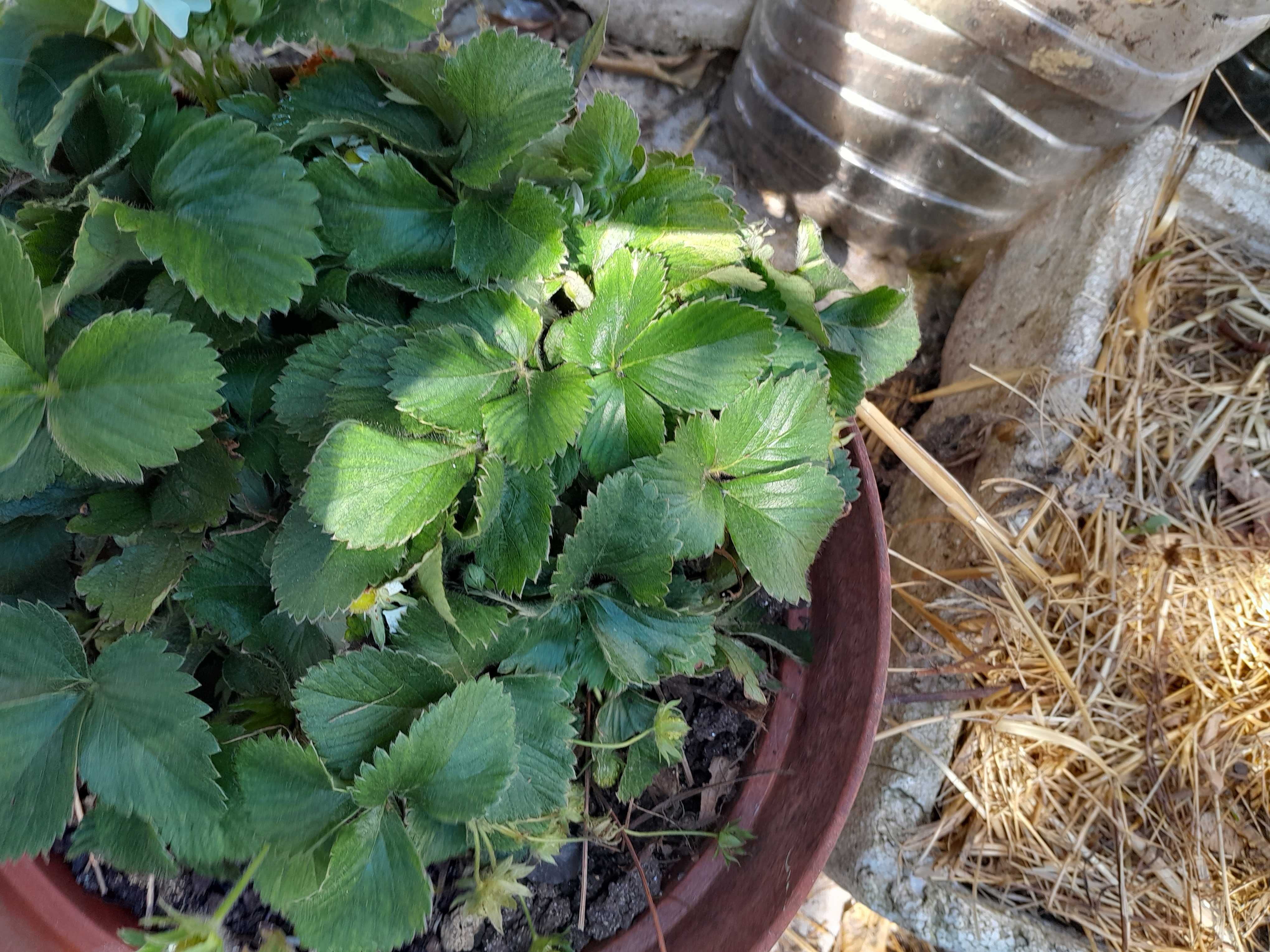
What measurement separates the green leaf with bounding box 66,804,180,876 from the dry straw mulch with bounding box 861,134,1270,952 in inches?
31.1

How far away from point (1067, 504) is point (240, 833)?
1.09 metres

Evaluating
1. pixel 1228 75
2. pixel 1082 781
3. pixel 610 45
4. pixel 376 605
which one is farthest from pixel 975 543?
pixel 610 45

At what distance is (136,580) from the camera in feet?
1.86

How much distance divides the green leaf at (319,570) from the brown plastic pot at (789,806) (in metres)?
0.36

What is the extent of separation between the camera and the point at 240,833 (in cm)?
55

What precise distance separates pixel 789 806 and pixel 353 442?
51 centimetres

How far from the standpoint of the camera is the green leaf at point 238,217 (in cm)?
51

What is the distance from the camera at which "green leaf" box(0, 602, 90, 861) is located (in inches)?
20.4

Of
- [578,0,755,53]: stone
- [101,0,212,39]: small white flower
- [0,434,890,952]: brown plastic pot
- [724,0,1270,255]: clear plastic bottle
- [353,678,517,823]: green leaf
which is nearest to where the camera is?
[101,0,212,39]: small white flower

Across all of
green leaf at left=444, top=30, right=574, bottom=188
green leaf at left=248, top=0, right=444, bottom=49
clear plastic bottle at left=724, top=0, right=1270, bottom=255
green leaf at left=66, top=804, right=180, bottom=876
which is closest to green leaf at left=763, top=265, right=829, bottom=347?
green leaf at left=444, top=30, right=574, bottom=188

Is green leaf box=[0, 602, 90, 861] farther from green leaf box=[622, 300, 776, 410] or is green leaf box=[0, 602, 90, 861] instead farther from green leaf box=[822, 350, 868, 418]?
green leaf box=[822, 350, 868, 418]

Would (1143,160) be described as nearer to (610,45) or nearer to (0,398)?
(610,45)

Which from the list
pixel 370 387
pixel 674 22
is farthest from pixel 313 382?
pixel 674 22

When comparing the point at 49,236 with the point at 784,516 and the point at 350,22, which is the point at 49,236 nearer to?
the point at 350,22
